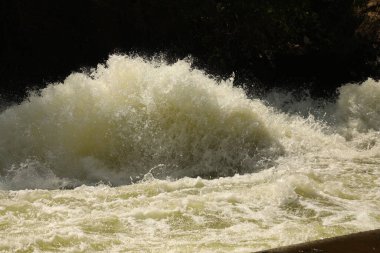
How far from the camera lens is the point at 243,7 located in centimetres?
1426

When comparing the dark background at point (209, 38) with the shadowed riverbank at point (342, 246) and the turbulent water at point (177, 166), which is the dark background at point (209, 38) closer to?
the turbulent water at point (177, 166)

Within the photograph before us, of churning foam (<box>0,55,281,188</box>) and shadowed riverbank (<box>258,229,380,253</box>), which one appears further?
churning foam (<box>0,55,281,188</box>)

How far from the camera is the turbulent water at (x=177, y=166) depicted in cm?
557

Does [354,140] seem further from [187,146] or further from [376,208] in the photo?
[376,208]

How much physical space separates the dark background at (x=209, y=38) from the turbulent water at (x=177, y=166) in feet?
5.58

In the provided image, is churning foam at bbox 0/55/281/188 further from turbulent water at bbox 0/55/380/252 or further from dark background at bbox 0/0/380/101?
dark background at bbox 0/0/380/101

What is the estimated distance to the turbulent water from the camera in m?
5.57

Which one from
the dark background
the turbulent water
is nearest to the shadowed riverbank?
the turbulent water

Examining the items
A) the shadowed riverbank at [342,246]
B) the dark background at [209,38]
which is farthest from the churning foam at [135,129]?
the shadowed riverbank at [342,246]

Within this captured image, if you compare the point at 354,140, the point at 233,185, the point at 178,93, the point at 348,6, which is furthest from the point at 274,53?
the point at 233,185

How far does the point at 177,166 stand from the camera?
29.8 feet

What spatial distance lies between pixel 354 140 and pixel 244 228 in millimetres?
5916

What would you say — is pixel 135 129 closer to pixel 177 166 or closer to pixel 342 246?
pixel 177 166

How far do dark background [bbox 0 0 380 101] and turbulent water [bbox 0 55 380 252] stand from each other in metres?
1.70
